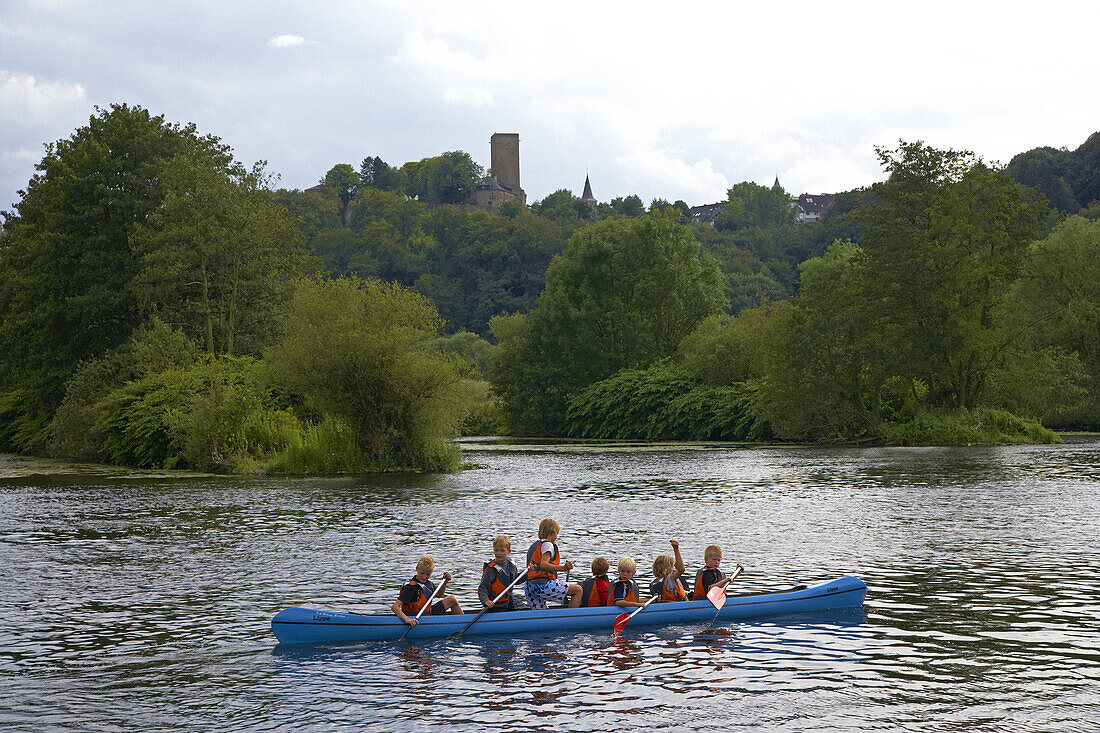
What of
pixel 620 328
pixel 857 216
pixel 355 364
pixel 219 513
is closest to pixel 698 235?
pixel 620 328

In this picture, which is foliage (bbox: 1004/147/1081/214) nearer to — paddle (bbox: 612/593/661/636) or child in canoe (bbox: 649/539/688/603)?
child in canoe (bbox: 649/539/688/603)

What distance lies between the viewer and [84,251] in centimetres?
4819

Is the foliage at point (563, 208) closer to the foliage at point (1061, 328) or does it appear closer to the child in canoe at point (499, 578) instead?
the foliage at point (1061, 328)

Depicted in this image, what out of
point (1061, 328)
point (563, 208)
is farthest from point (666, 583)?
point (563, 208)

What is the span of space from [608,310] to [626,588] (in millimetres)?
58860

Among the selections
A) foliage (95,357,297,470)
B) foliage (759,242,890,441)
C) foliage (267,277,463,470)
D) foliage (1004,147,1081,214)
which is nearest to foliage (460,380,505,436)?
foliage (759,242,890,441)

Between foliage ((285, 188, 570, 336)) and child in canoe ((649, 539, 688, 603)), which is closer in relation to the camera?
child in canoe ((649, 539, 688, 603))

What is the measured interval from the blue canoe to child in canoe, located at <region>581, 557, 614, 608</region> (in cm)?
40

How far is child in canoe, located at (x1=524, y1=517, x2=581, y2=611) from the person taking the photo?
Result: 13062 millimetres

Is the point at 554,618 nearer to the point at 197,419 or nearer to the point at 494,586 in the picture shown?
the point at 494,586

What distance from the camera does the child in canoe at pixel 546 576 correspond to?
514 inches

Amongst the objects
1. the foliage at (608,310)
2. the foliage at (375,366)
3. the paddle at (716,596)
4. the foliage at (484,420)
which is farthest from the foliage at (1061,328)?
the paddle at (716,596)

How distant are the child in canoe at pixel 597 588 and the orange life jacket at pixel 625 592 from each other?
5 cm

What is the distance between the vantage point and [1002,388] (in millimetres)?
50906
